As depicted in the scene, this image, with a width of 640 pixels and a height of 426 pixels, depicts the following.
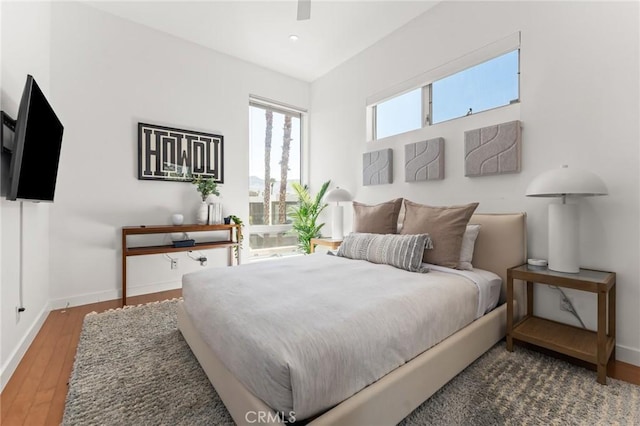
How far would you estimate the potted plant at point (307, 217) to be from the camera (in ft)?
13.9

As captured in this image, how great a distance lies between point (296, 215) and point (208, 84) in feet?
7.12

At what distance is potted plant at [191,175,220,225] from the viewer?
347 cm

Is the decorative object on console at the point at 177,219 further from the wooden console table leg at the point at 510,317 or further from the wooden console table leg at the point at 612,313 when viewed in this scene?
the wooden console table leg at the point at 612,313

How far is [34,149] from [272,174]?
9.49ft

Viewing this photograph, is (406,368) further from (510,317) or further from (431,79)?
(431,79)

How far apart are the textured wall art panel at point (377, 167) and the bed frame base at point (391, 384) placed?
1.88 m

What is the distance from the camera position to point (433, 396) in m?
1.46

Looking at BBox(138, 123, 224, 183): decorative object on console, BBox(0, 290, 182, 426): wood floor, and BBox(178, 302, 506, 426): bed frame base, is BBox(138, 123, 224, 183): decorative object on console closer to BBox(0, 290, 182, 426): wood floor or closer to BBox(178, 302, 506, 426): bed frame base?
BBox(0, 290, 182, 426): wood floor

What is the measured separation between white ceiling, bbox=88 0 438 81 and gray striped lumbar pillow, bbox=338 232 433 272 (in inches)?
94.1

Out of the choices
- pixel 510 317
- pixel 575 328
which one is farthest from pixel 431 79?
pixel 575 328

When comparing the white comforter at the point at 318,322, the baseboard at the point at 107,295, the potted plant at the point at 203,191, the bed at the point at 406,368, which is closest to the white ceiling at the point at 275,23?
the potted plant at the point at 203,191

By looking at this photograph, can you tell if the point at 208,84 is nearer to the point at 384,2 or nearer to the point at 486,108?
the point at 384,2

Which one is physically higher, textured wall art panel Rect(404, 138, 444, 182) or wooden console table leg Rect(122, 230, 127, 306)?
textured wall art panel Rect(404, 138, 444, 182)

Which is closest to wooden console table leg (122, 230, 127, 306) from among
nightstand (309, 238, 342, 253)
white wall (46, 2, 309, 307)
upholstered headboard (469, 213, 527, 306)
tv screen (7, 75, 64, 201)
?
white wall (46, 2, 309, 307)
